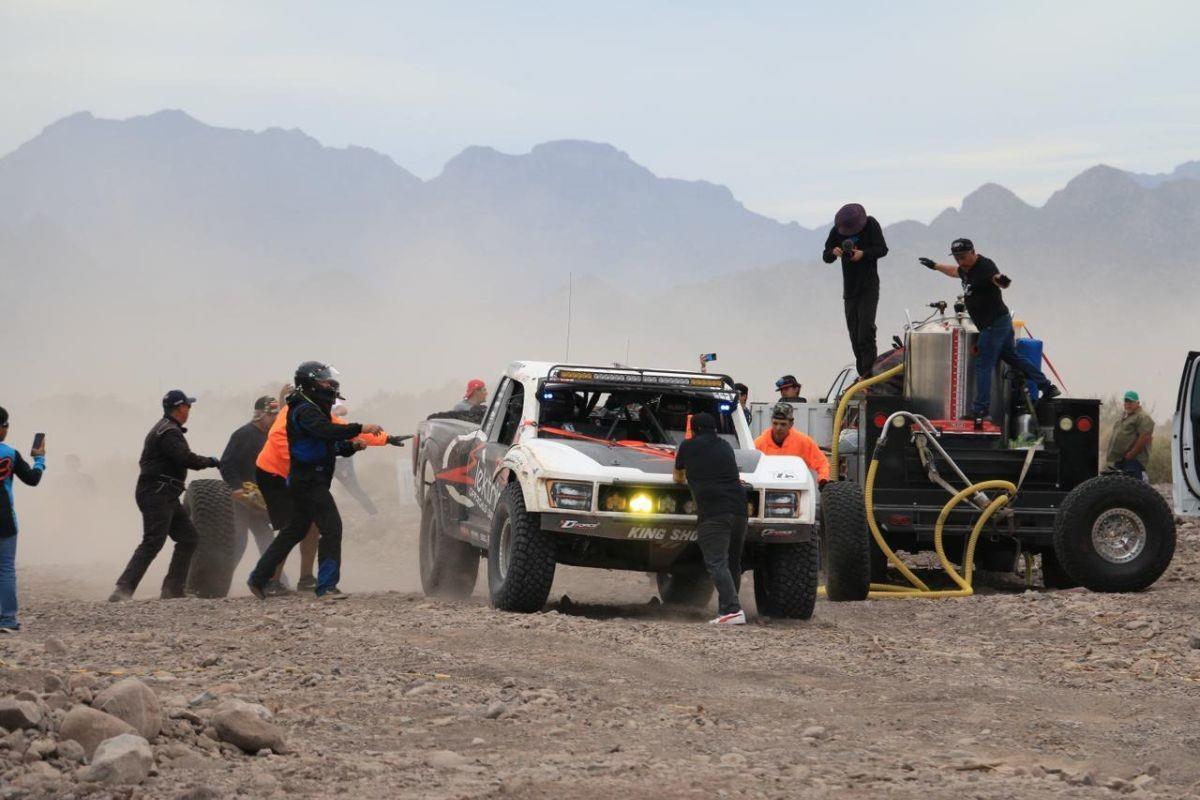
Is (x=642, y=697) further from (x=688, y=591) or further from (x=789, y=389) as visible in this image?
(x=789, y=389)

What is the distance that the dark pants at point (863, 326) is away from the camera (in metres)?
16.3

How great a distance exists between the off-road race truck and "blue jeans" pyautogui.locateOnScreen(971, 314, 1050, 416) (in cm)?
281

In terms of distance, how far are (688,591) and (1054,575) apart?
3.44 m

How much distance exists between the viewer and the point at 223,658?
933 centimetres

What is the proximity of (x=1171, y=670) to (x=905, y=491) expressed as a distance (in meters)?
4.66

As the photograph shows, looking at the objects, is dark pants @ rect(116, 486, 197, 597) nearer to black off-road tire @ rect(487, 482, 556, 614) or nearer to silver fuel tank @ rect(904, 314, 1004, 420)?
black off-road tire @ rect(487, 482, 556, 614)

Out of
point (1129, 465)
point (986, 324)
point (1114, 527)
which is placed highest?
point (986, 324)

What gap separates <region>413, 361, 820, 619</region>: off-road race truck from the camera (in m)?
11.8

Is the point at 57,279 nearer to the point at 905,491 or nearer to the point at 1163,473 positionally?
the point at 1163,473

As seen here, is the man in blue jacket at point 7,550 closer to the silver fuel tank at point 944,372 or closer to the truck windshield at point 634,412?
the truck windshield at point 634,412

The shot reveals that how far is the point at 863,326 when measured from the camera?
53.6ft

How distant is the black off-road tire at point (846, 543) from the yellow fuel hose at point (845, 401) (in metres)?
1.36

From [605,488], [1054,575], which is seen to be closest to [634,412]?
[605,488]

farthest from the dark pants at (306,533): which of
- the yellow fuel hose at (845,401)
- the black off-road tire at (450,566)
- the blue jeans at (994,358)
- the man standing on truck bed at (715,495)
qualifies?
the blue jeans at (994,358)
